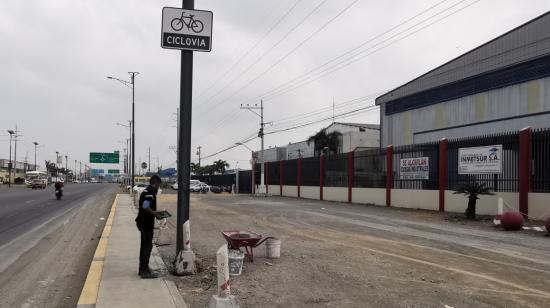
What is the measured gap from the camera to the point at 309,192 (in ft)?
140

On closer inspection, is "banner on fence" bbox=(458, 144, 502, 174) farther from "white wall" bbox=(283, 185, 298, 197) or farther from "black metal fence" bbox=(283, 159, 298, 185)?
"black metal fence" bbox=(283, 159, 298, 185)

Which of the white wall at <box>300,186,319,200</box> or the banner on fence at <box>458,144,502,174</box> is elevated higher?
the banner on fence at <box>458,144,502,174</box>

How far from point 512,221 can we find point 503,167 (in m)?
4.92

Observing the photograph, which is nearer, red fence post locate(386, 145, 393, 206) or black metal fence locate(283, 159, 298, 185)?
red fence post locate(386, 145, 393, 206)

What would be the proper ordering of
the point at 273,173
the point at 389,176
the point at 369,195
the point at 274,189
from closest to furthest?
the point at 389,176, the point at 369,195, the point at 274,189, the point at 273,173

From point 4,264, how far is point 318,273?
632 cm

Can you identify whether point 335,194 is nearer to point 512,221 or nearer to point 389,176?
point 389,176

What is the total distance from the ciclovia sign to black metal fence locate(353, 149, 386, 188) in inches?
910

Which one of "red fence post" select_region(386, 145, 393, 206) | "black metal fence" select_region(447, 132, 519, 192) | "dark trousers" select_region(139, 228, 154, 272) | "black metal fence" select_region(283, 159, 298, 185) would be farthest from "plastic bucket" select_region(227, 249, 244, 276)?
"black metal fence" select_region(283, 159, 298, 185)

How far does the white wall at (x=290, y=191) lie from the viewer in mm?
46178

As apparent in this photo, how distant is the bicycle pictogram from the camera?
31.1 feet

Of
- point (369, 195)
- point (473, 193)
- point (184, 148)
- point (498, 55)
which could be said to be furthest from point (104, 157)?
point (184, 148)

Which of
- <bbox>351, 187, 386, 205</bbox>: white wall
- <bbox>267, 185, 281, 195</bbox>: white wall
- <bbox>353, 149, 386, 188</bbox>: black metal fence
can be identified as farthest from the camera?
Result: <bbox>267, 185, 281, 195</bbox>: white wall

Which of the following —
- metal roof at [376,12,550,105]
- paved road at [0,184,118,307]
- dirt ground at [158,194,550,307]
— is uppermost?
metal roof at [376,12,550,105]
